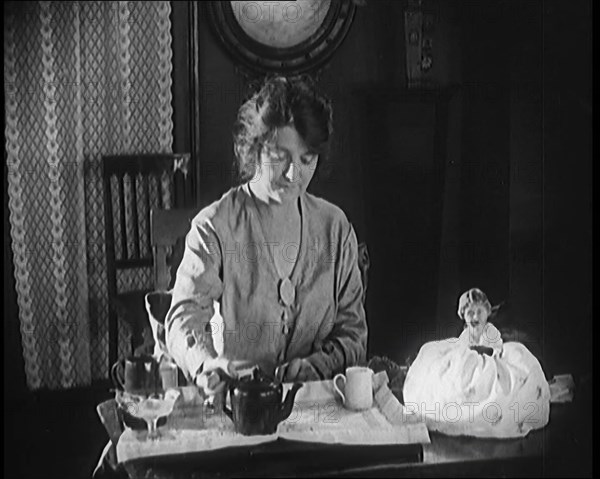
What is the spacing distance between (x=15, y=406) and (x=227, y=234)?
1.51 ft

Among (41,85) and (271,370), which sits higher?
(41,85)

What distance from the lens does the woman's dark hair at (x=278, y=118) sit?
4.47ft

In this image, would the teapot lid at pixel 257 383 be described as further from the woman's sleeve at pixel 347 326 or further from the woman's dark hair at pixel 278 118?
the woman's dark hair at pixel 278 118

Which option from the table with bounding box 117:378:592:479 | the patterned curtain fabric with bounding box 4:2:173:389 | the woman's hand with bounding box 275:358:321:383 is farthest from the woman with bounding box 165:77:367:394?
the table with bounding box 117:378:592:479

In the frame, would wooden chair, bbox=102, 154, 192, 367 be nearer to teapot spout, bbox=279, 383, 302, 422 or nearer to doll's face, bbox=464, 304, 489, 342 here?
teapot spout, bbox=279, 383, 302, 422

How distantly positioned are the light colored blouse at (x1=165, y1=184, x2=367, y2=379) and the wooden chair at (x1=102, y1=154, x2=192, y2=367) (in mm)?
83

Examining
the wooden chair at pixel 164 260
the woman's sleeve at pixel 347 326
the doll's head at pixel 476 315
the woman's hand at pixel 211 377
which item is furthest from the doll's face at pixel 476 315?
the wooden chair at pixel 164 260

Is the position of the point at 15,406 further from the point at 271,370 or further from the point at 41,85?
the point at 41,85

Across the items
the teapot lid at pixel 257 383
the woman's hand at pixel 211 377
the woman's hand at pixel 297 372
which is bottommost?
the woman's hand at pixel 297 372

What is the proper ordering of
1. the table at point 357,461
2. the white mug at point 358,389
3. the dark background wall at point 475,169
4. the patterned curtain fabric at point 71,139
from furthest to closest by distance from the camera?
the dark background wall at point 475,169 → the patterned curtain fabric at point 71,139 → the white mug at point 358,389 → the table at point 357,461

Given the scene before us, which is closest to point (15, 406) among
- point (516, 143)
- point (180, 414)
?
point (180, 414)

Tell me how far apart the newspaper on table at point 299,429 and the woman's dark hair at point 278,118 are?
1.36 feet

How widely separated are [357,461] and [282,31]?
0.75 meters

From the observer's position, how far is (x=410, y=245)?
1.55 meters
